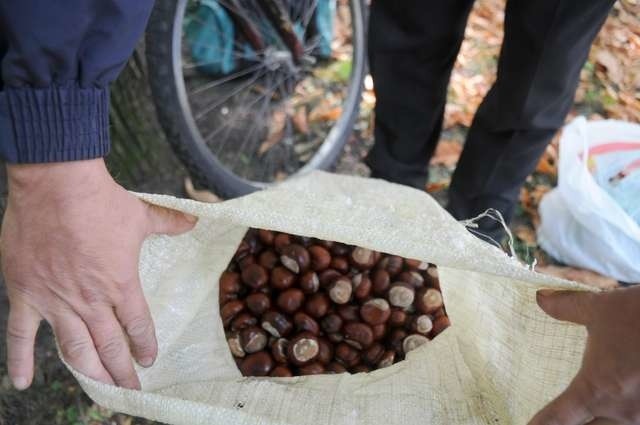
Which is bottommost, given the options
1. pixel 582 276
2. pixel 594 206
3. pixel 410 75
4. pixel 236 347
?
pixel 582 276

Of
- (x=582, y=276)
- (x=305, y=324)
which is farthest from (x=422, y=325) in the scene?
(x=582, y=276)

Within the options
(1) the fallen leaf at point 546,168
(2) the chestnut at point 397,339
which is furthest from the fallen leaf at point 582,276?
(2) the chestnut at point 397,339

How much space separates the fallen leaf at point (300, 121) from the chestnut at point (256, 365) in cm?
135

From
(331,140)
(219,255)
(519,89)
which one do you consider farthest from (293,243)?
(331,140)

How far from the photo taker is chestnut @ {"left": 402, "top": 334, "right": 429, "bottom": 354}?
→ 134cm

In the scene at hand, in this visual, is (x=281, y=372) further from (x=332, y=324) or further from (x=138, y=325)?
(x=138, y=325)

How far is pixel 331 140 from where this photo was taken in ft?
7.40

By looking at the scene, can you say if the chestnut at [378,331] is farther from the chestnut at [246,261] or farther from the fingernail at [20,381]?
the fingernail at [20,381]

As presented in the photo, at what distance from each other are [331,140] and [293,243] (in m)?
0.87

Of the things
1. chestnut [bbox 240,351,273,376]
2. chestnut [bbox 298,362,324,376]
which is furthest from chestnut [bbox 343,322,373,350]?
chestnut [bbox 240,351,273,376]

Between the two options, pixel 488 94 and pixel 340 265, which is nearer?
pixel 340 265

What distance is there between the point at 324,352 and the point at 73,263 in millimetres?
711

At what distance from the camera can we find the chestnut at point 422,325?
4.60ft

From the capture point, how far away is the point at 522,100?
1.46 meters
